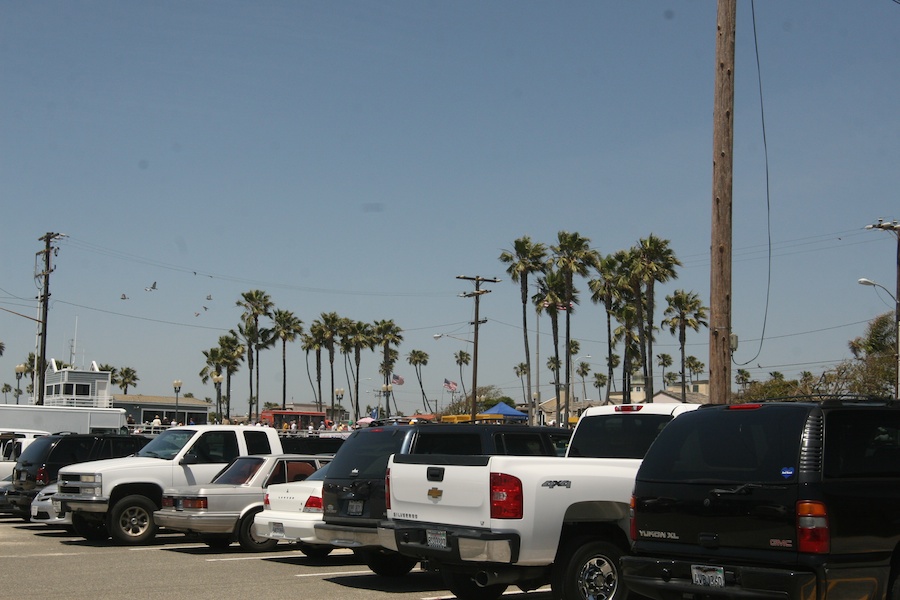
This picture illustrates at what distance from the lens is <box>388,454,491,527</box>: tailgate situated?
9.20m

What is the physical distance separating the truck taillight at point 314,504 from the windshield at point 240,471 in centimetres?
257

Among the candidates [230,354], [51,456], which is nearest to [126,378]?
[230,354]

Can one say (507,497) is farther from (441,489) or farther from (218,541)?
(218,541)

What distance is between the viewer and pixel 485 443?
450 inches

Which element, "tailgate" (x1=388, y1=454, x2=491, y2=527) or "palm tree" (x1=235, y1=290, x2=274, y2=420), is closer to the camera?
"tailgate" (x1=388, y1=454, x2=491, y2=527)

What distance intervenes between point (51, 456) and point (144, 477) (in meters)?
4.39

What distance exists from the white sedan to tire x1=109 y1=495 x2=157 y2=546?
361 centimetres

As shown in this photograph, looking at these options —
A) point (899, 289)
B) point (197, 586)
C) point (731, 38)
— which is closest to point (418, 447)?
point (197, 586)

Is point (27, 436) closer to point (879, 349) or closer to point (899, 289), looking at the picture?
point (899, 289)

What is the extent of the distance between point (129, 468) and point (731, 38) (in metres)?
11.9

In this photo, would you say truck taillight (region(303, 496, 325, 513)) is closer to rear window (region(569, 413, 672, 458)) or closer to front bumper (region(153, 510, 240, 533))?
front bumper (region(153, 510, 240, 533))

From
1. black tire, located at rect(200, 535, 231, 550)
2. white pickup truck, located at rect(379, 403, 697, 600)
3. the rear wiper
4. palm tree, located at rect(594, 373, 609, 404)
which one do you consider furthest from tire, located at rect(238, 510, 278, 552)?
palm tree, located at rect(594, 373, 609, 404)

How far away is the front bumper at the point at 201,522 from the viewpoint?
15.5 metres

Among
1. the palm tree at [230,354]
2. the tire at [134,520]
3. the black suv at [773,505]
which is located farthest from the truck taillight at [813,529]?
the palm tree at [230,354]
